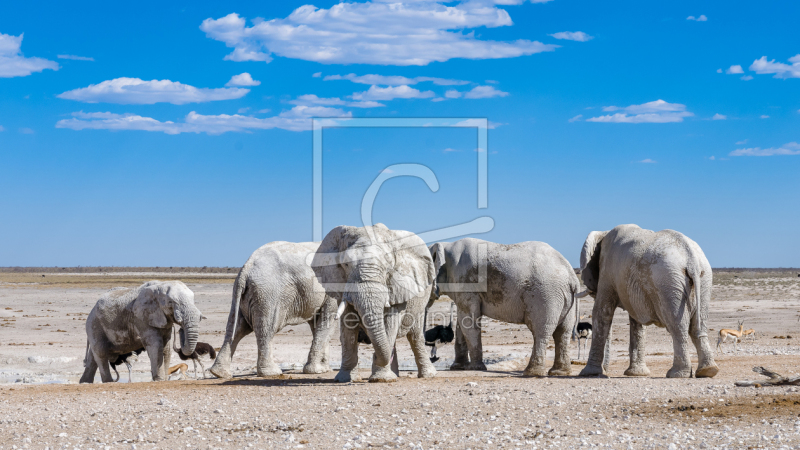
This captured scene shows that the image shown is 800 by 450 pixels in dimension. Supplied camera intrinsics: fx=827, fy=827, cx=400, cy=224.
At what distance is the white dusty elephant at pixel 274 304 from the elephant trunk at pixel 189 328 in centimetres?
54

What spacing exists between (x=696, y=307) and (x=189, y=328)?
856 centimetres

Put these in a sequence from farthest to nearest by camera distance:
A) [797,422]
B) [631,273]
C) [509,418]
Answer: [631,273]
[509,418]
[797,422]

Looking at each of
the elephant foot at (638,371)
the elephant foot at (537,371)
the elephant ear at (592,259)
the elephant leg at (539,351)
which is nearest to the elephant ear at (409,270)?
the elephant leg at (539,351)

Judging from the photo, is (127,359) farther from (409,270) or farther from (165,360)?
(409,270)

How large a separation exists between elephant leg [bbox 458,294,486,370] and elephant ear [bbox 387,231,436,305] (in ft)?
5.19

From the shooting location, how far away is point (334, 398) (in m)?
10.5

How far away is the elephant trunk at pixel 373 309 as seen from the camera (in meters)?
11.6

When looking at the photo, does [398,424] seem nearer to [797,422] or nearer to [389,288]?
[389,288]

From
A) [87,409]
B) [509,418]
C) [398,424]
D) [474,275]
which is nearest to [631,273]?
[474,275]

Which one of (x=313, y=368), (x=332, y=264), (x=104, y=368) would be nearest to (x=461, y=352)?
(x=313, y=368)

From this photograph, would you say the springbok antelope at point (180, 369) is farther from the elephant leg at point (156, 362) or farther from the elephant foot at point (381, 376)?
the elephant foot at point (381, 376)

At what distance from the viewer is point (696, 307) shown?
12438 millimetres

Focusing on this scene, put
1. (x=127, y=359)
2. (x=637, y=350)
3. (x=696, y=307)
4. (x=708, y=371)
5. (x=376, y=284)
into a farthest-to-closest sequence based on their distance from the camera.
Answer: (x=127, y=359) < (x=637, y=350) < (x=696, y=307) < (x=708, y=371) < (x=376, y=284)

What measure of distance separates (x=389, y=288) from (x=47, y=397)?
4967 mm
